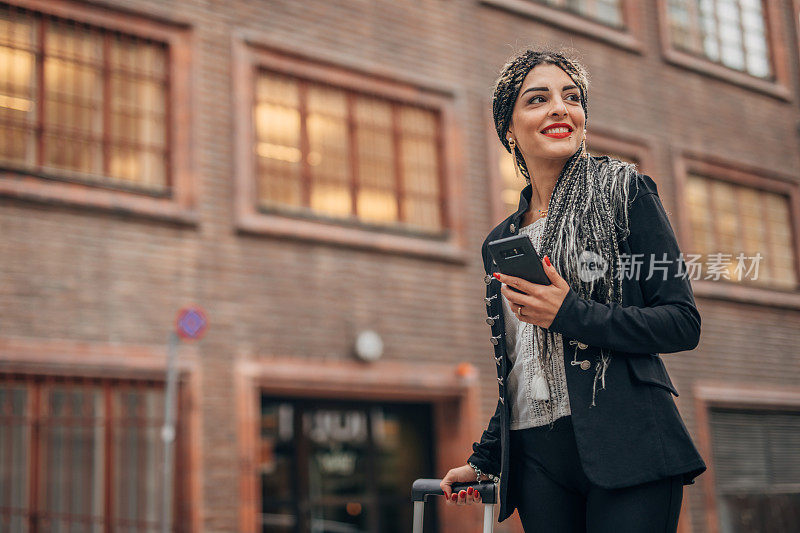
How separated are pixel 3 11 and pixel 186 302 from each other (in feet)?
10.1

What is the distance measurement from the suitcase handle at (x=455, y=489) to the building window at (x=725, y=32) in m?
13.9

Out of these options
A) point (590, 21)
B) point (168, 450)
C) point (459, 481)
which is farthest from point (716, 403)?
point (459, 481)

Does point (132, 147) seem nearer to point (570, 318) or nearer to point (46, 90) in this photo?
point (46, 90)

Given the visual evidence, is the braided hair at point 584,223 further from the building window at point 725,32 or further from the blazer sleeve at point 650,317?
the building window at point 725,32

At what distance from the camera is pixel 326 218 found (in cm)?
1131

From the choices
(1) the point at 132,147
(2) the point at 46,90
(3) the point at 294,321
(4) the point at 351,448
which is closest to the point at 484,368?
(4) the point at 351,448

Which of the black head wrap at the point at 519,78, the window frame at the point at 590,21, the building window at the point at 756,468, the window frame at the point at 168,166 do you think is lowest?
the building window at the point at 756,468

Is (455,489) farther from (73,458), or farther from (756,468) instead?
(756,468)

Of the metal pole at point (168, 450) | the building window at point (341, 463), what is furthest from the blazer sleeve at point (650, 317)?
the building window at point (341, 463)

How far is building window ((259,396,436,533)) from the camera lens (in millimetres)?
11328

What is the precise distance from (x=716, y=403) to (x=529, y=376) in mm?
12741

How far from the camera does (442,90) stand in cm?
1256

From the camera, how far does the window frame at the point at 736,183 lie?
49.2 ft

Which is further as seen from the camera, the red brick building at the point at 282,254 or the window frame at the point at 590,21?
the window frame at the point at 590,21
